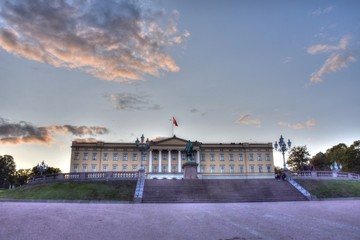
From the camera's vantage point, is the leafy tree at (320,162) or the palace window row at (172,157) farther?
the leafy tree at (320,162)

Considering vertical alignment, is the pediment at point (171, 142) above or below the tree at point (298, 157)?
above

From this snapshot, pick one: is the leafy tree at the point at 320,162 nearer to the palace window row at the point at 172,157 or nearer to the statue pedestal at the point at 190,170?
the palace window row at the point at 172,157

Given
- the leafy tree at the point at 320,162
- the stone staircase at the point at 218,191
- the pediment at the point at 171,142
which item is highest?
the pediment at the point at 171,142

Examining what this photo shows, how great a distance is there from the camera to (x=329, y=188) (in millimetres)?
29734

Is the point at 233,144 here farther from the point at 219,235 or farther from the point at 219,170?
the point at 219,235

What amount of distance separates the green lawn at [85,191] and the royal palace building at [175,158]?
1920 inches

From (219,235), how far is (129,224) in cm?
405

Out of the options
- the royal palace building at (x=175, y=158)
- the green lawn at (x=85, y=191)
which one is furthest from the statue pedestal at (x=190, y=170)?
the royal palace building at (x=175, y=158)

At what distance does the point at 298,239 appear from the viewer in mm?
7785

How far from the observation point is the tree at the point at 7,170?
3632 inches

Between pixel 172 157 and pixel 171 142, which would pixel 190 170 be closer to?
pixel 171 142

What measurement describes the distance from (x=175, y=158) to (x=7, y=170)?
61654mm

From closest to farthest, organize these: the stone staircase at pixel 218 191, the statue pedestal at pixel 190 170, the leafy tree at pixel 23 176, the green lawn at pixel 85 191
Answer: the stone staircase at pixel 218 191
the green lawn at pixel 85 191
the statue pedestal at pixel 190 170
the leafy tree at pixel 23 176

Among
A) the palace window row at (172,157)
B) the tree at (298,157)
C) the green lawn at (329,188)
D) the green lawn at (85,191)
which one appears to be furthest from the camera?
the tree at (298,157)
